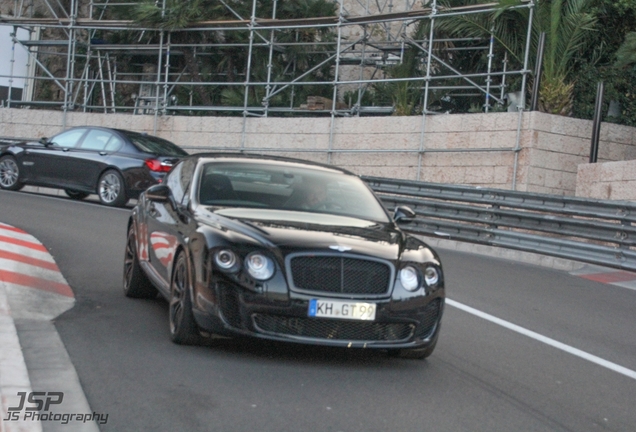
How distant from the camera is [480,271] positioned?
13539mm

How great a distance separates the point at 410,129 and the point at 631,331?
48.1 feet

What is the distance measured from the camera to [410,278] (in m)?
6.91

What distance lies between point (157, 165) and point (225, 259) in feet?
41.8

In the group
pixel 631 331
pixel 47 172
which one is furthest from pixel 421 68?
pixel 631 331

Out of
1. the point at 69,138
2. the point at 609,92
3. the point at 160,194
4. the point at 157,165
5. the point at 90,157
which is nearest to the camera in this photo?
the point at 160,194

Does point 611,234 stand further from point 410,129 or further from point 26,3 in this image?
point 26,3

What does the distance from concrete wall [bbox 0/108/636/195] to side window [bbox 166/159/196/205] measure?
13.7 m

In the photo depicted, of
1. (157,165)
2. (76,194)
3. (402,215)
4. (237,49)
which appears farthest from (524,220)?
(237,49)

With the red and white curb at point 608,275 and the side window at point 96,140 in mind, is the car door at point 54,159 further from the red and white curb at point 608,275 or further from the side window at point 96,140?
the red and white curb at point 608,275

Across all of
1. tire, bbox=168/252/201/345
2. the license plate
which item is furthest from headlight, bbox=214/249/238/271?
the license plate

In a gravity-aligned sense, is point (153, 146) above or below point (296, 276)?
above

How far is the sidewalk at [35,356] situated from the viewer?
503cm

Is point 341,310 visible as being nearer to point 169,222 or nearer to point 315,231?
point 315,231

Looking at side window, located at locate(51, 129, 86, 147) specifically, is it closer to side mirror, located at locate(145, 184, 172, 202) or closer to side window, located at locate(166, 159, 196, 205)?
side window, located at locate(166, 159, 196, 205)
